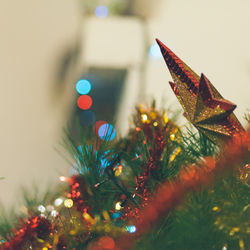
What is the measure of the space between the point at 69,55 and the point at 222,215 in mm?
1185

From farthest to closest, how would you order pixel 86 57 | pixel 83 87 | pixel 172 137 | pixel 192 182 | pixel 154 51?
pixel 83 87 < pixel 86 57 < pixel 154 51 < pixel 172 137 < pixel 192 182

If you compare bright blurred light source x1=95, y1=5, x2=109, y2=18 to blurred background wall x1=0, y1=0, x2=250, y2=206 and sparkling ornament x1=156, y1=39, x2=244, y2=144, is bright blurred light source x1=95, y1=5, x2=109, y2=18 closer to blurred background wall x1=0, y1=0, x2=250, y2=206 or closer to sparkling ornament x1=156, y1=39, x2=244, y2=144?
blurred background wall x1=0, y1=0, x2=250, y2=206

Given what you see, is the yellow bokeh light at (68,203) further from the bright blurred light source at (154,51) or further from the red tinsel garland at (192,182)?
the bright blurred light source at (154,51)

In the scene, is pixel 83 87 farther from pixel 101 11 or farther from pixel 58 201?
pixel 58 201

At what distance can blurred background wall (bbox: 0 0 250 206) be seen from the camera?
2.43 feet

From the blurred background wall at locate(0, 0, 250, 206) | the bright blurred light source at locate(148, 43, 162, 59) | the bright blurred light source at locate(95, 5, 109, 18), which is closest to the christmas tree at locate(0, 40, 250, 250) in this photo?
the blurred background wall at locate(0, 0, 250, 206)

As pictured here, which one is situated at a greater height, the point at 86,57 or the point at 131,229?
the point at 86,57

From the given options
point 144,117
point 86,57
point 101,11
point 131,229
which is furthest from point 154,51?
point 131,229

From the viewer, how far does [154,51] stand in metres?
1.09

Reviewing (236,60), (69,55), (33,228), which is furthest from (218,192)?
(69,55)

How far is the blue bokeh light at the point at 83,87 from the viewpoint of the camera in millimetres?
1285

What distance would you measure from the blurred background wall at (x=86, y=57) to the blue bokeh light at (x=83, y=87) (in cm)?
3

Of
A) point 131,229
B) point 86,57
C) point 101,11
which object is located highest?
point 101,11

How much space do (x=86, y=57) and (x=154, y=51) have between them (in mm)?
281
